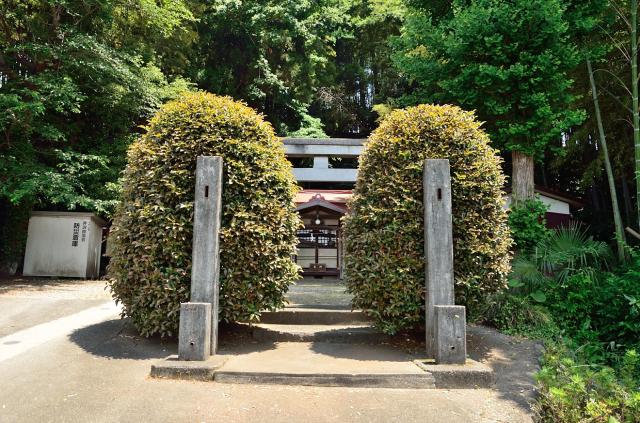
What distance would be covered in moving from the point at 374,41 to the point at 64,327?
68.3 feet

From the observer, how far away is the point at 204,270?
4578 mm

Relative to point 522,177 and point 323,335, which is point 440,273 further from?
point 522,177

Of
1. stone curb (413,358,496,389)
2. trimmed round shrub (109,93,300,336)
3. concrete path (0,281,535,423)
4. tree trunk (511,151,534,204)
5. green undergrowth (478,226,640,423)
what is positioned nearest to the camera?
concrete path (0,281,535,423)

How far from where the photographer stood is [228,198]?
4.95 metres

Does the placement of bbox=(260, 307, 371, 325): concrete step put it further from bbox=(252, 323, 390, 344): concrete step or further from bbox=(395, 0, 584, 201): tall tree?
bbox=(395, 0, 584, 201): tall tree

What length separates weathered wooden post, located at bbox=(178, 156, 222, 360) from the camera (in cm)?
434

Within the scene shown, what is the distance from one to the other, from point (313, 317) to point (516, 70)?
19.0 feet

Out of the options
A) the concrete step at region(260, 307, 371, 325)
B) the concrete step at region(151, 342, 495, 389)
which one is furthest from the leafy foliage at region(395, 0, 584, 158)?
the concrete step at region(151, 342, 495, 389)

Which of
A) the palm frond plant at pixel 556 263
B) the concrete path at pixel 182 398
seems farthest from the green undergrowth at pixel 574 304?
the concrete path at pixel 182 398

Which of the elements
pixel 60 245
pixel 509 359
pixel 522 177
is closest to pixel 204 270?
pixel 509 359

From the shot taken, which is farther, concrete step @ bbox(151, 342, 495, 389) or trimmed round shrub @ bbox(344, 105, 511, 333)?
trimmed round shrub @ bbox(344, 105, 511, 333)

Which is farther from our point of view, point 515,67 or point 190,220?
point 515,67

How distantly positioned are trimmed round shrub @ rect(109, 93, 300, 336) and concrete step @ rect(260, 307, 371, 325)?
1.10 meters

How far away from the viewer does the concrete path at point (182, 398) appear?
3.37 m
